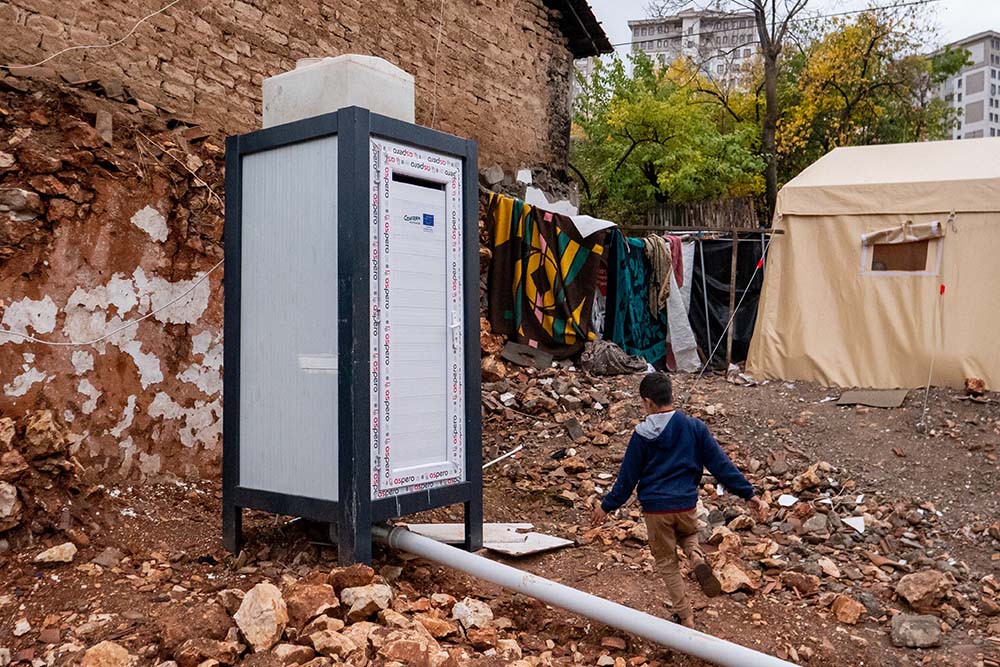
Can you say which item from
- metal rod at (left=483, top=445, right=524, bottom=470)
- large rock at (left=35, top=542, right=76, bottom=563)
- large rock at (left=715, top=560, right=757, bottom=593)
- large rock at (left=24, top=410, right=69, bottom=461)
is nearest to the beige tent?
metal rod at (left=483, top=445, right=524, bottom=470)

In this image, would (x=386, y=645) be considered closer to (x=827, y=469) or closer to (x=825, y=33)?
(x=827, y=469)

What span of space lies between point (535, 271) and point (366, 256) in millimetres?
→ 4625

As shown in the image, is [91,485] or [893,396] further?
[893,396]

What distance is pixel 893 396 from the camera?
859 centimetres

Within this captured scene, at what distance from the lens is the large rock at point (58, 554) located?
4.12 meters

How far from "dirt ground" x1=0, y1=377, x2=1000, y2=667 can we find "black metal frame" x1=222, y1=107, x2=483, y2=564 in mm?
308

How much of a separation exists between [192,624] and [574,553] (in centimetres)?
243

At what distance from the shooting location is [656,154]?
1770 centimetres

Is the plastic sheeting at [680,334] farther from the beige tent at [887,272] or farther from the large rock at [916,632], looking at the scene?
the large rock at [916,632]

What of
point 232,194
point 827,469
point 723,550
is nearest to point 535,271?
point 827,469

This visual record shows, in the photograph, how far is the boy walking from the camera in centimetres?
404

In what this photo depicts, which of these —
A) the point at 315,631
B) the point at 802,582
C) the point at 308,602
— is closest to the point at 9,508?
the point at 308,602

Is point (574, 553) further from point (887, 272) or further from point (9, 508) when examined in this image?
point (887, 272)

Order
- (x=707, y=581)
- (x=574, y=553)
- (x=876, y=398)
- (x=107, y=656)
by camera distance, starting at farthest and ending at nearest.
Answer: (x=876, y=398)
(x=574, y=553)
(x=707, y=581)
(x=107, y=656)
